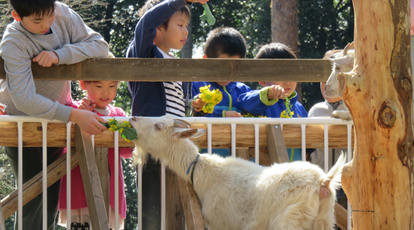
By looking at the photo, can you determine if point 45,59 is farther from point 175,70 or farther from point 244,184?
point 244,184

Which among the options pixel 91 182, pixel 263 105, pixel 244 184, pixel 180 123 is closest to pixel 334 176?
pixel 244 184

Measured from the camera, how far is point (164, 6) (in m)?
4.23

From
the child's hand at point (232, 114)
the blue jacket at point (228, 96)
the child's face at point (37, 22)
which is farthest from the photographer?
the blue jacket at point (228, 96)

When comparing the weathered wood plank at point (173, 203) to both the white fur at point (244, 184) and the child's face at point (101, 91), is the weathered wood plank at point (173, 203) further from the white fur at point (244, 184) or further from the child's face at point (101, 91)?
the child's face at point (101, 91)

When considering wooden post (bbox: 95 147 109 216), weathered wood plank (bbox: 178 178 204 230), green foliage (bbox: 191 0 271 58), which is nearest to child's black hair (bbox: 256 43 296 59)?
weathered wood plank (bbox: 178 178 204 230)

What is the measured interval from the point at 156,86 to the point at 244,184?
1.34 meters

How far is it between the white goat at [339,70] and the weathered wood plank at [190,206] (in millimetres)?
1415

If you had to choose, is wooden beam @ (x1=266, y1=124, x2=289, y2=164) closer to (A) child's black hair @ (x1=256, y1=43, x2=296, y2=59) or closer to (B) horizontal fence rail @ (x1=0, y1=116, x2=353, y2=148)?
(B) horizontal fence rail @ (x1=0, y1=116, x2=353, y2=148)

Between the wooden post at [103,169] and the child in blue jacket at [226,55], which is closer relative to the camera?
the wooden post at [103,169]

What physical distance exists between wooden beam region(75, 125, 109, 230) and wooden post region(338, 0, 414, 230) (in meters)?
1.93

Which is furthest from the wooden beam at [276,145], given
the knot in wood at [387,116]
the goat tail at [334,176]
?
the knot in wood at [387,116]

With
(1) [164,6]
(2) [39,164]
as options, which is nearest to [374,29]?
(1) [164,6]

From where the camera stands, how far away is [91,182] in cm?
379

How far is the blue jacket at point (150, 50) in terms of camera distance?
4230 millimetres
